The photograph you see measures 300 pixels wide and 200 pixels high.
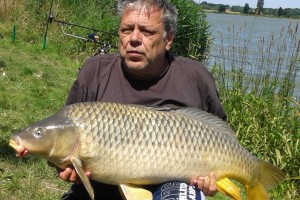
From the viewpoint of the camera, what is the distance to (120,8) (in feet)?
9.22

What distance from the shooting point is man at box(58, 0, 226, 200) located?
8.87 feet

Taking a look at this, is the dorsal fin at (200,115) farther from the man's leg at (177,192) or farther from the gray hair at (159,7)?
the gray hair at (159,7)

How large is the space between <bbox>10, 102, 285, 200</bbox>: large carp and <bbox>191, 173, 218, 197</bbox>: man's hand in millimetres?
26


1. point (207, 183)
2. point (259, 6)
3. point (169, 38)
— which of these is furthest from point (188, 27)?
point (207, 183)

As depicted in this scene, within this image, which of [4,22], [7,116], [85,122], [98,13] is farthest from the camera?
[4,22]

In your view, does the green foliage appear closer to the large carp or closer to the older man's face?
the older man's face

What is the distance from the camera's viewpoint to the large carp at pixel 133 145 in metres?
2.31

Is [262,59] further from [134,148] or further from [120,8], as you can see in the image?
[134,148]

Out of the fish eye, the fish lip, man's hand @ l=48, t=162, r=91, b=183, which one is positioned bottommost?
man's hand @ l=48, t=162, r=91, b=183

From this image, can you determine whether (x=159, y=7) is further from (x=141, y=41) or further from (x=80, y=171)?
(x=80, y=171)

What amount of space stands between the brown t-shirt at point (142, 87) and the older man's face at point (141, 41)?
78 millimetres

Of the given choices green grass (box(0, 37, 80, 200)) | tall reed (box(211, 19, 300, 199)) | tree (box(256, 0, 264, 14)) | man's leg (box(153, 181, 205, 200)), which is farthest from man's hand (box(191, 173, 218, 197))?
tree (box(256, 0, 264, 14))

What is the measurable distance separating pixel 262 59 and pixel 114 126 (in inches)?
154

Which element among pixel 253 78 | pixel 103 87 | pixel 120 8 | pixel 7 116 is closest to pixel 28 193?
pixel 103 87
